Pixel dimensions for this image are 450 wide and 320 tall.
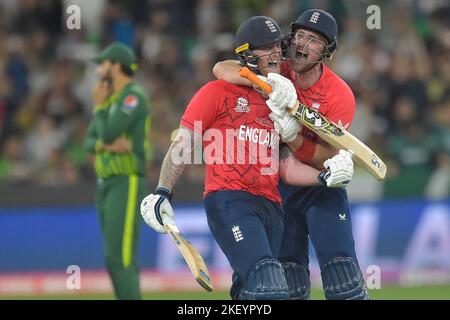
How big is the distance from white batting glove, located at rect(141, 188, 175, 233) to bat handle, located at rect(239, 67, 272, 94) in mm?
964

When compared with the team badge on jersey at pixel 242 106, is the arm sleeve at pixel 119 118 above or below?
above

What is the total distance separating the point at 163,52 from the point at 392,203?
11.8 feet

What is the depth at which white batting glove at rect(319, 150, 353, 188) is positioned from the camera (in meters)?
7.17

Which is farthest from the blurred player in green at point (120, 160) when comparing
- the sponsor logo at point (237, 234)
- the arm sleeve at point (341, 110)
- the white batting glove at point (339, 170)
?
the white batting glove at point (339, 170)

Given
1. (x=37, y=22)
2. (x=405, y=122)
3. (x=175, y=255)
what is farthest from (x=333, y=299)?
(x=37, y=22)

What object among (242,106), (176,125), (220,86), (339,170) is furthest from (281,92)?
(176,125)

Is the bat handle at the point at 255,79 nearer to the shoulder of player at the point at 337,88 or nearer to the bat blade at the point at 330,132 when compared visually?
the bat blade at the point at 330,132

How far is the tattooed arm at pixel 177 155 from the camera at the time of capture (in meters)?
7.30

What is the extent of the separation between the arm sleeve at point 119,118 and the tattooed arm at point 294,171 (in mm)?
2483

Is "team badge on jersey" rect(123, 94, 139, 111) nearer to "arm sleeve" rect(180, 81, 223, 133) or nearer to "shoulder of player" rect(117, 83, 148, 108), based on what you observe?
"shoulder of player" rect(117, 83, 148, 108)

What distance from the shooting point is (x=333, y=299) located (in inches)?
293

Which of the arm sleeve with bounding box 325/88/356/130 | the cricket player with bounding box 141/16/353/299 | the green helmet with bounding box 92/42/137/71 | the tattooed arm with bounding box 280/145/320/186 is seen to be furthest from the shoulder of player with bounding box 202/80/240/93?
the green helmet with bounding box 92/42/137/71

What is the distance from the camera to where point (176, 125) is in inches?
519

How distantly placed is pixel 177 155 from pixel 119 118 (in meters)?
2.49
